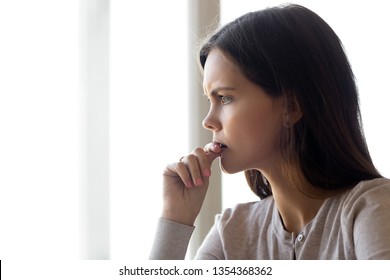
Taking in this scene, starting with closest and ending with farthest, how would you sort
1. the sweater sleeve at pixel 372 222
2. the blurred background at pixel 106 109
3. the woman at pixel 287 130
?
1. the sweater sleeve at pixel 372 222
2. the woman at pixel 287 130
3. the blurred background at pixel 106 109

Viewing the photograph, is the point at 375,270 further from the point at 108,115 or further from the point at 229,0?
the point at 229,0

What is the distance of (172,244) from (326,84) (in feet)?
1.60

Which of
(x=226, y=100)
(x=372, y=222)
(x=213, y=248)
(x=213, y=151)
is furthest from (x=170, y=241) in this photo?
(x=372, y=222)

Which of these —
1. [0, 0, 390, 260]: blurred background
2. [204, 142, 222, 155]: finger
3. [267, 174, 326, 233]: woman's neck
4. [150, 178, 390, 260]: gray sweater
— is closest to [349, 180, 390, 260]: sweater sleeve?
[150, 178, 390, 260]: gray sweater

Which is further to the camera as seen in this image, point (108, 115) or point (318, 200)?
point (108, 115)

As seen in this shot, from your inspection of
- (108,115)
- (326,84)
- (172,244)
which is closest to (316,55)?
(326,84)

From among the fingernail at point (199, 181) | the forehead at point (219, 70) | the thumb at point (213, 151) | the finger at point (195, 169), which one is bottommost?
the fingernail at point (199, 181)

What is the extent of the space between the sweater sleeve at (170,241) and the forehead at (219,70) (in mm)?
328

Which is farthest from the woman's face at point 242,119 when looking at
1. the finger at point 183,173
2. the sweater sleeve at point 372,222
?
the sweater sleeve at point 372,222

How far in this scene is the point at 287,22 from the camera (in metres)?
1.25

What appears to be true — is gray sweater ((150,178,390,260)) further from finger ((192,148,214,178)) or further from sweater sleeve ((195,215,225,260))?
finger ((192,148,214,178))

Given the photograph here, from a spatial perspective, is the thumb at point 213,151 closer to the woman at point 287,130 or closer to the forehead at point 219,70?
the woman at point 287,130

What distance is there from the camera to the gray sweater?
1077 mm

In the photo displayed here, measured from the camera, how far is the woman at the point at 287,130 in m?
1.22
